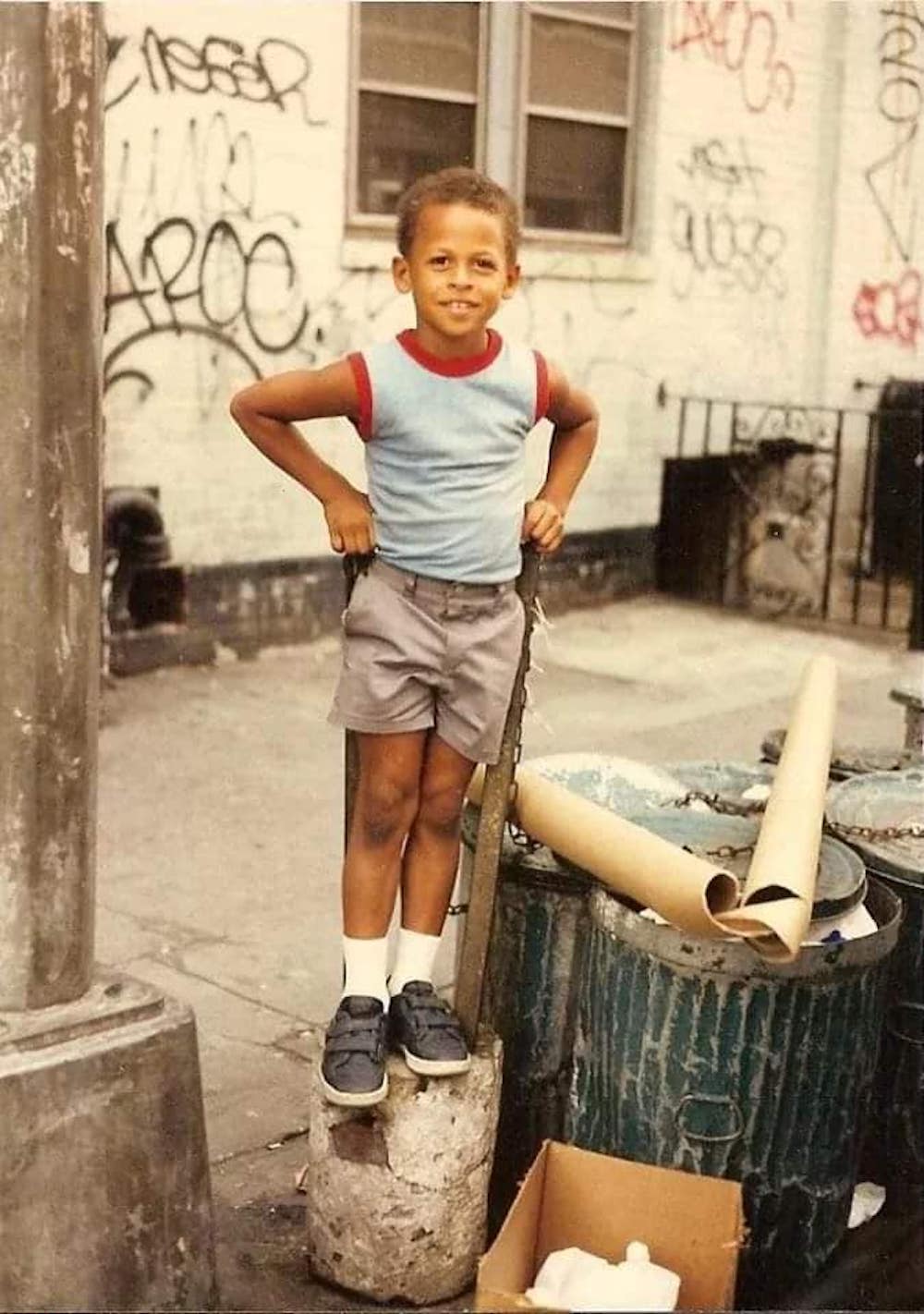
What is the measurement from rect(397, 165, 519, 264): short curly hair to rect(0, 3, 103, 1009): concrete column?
57cm

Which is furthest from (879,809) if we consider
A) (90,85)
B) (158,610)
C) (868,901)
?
(158,610)

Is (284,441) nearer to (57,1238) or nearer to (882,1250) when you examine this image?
(57,1238)

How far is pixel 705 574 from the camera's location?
1129 centimetres

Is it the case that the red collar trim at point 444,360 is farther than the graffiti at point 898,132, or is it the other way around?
the graffiti at point 898,132

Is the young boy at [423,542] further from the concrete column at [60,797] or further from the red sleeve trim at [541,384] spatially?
the concrete column at [60,797]

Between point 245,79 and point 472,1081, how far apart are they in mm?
6131

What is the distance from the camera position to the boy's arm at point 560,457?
337 centimetres

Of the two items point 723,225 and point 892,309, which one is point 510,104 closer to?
point 723,225

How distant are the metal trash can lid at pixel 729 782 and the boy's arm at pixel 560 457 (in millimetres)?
773

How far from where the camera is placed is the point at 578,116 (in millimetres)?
9977

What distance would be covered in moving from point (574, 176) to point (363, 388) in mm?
7312

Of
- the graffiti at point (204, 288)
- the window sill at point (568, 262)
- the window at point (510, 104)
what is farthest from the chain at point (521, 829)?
the window at point (510, 104)

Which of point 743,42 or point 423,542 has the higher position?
point 743,42

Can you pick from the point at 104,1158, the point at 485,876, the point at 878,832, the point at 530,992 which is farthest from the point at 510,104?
the point at 104,1158
